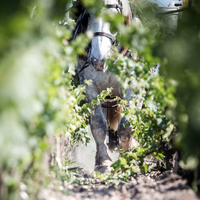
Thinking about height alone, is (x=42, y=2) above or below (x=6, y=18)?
above

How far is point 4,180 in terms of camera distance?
0.89m

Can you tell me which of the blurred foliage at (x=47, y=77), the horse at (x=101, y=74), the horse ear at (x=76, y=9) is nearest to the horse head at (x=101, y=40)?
the horse at (x=101, y=74)

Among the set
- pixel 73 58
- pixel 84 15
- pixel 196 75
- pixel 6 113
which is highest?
pixel 84 15

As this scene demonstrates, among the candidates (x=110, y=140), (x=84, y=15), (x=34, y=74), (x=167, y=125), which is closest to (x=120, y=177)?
(x=167, y=125)

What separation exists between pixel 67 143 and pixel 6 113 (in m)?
1.61

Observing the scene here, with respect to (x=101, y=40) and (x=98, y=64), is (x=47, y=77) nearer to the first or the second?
(x=98, y=64)

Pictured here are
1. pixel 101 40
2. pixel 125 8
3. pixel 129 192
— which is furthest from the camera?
pixel 125 8

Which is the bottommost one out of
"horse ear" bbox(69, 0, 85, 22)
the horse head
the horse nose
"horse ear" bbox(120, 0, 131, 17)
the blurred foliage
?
the blurred foliage

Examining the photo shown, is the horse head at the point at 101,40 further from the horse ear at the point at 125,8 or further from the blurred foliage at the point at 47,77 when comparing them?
the blurred foliage at the point at 47,77

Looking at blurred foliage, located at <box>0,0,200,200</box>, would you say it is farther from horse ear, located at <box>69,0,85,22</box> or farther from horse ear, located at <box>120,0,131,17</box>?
horse ear, located at <box>69,0,85,22</box>

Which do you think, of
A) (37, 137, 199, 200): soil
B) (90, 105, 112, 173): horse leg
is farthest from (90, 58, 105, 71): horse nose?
(37, 137, 199, 200): soil

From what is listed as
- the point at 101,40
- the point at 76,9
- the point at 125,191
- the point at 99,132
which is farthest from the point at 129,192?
the point at 76,9

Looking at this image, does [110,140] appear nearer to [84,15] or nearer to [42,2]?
[84,15]

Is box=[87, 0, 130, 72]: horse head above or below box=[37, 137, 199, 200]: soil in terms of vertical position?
above
